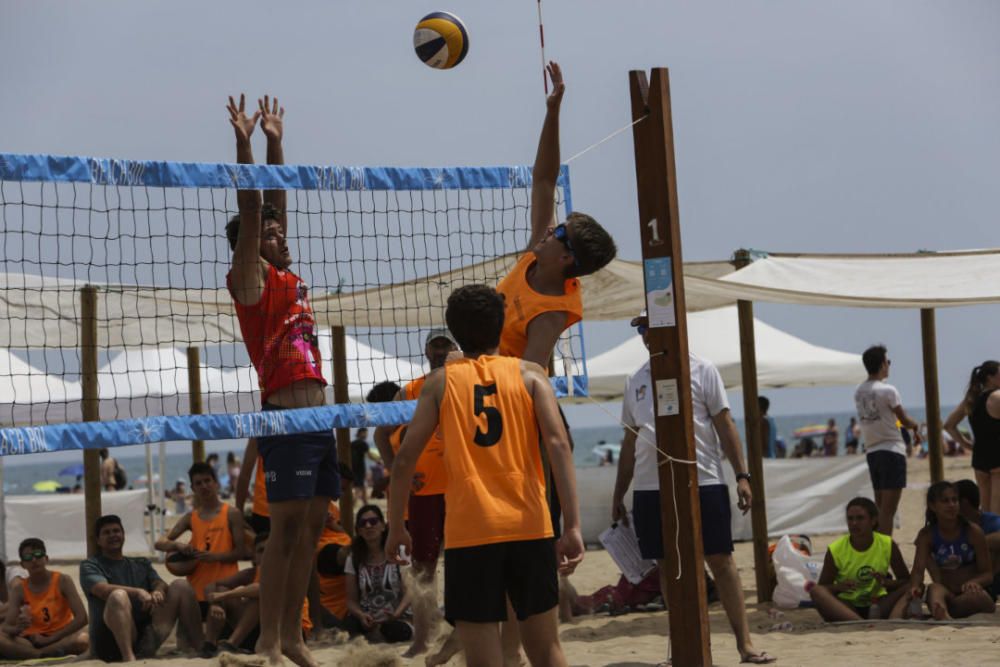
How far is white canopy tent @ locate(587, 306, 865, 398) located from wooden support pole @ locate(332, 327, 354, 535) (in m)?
7.46

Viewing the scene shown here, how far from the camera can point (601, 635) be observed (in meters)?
7.62

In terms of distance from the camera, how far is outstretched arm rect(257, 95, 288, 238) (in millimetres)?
5561

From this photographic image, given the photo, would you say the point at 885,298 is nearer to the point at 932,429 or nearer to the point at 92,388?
the point at 932,429

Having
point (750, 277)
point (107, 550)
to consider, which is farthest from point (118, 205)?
point (750, 277)

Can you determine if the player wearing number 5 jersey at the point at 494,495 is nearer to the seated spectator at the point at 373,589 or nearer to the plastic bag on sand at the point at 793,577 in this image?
the seated spectator at the point at 373,589

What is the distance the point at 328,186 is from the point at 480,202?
102cm

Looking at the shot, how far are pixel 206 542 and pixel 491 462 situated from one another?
4499mm

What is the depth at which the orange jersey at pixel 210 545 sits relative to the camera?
7.98m

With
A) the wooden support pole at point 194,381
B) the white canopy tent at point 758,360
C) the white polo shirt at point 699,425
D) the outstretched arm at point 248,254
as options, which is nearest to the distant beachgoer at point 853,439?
the white canopy tent at point 758,360

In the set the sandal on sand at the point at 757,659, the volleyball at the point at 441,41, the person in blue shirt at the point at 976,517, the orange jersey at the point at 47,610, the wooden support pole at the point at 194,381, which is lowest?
the sandal on sand at the point at 757,659

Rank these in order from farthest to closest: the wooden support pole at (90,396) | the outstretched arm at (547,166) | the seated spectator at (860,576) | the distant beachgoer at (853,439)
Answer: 1. the distant beachgoer at (853,439)
2. the seated spectator at (860,576)
3. the wooden support pole at (90,396)
4. the outstretched arm at (547,166)

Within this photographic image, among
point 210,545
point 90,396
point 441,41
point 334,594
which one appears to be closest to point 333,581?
point 334,594

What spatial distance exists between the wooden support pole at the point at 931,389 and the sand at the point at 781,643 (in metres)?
2.39

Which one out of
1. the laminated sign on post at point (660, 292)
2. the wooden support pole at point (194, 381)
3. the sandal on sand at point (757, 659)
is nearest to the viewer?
the laminated sign on post at point (660, 292)
